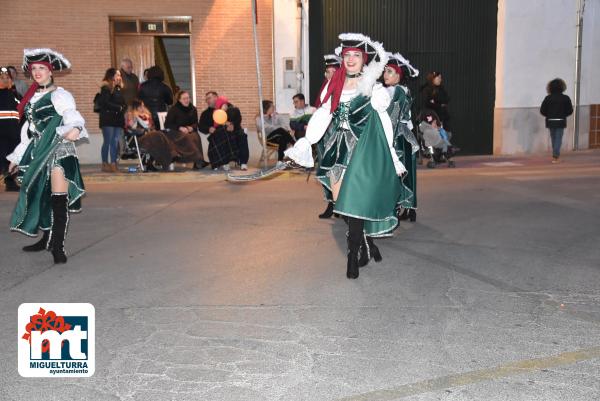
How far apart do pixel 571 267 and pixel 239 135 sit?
8820 mm

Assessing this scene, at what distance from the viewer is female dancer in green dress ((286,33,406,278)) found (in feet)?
21.6

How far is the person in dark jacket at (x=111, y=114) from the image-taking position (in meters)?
14.1

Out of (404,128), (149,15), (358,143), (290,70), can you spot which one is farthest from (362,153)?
(149,15)

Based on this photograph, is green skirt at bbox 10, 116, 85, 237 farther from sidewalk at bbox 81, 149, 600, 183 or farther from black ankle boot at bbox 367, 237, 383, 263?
sidewalk at bbox 81, 149, 600, 183

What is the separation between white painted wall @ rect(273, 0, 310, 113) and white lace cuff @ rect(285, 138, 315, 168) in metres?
10.1

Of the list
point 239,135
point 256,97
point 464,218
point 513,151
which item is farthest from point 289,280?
point 513,151

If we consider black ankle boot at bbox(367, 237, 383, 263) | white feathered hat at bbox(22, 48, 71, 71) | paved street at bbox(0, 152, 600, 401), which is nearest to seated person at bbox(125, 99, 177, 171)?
paved street at bbox(0, 152, 600, 401)

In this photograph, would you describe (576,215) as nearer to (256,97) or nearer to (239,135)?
(239,135)

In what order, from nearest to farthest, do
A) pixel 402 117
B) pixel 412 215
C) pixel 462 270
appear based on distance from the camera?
pixel 462 270, pixel 402 117, pixel 412 215

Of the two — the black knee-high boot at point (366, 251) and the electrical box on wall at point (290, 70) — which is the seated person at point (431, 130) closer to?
the electrical box on wall at point (290, 70)

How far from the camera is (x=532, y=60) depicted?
58.9ft

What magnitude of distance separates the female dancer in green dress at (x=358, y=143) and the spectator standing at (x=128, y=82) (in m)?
9.35

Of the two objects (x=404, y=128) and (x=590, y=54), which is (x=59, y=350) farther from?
(x=590, y=54)

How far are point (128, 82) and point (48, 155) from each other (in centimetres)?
864
